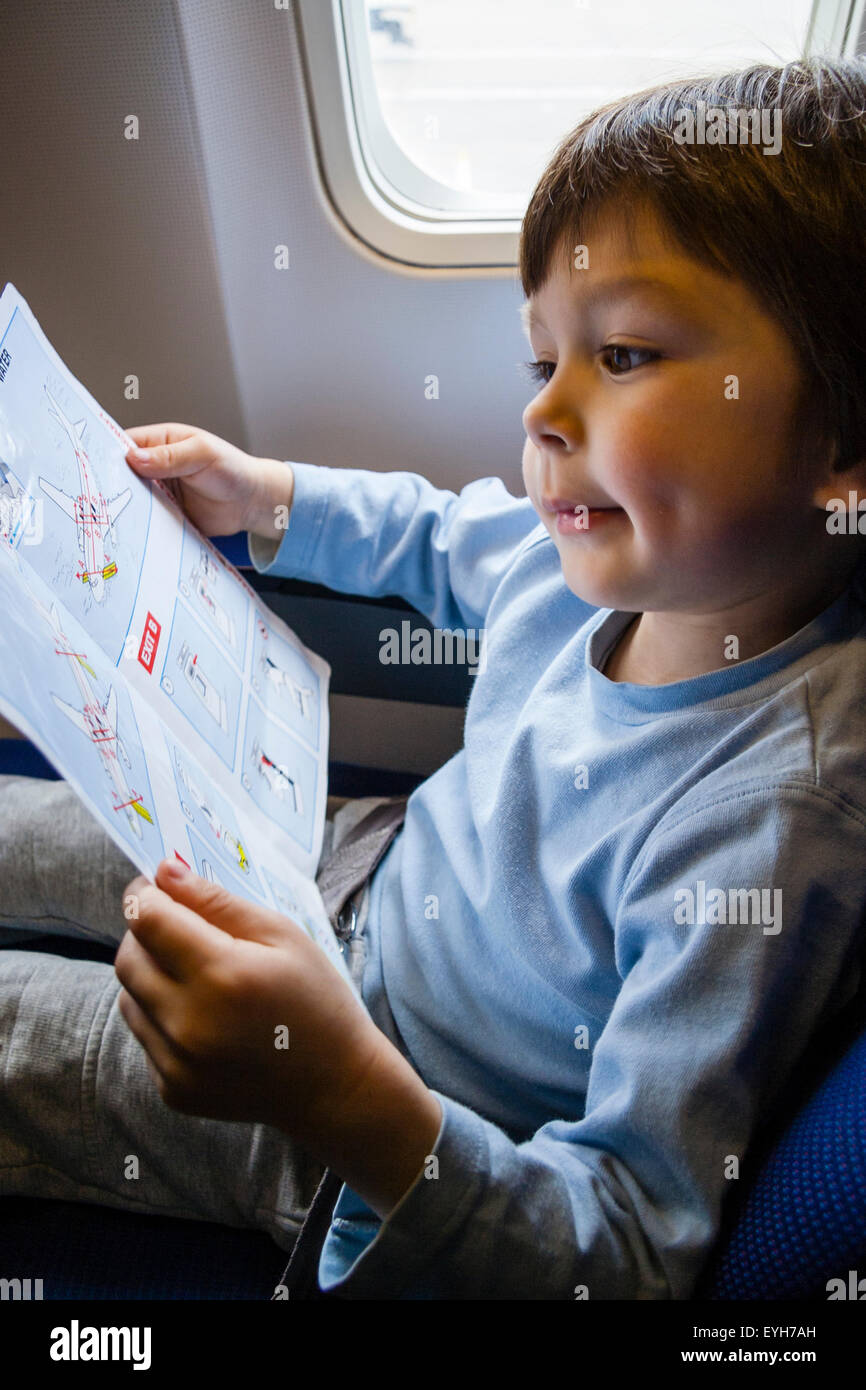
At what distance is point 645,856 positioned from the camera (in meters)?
0.61

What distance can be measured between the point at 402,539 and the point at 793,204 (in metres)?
0.53

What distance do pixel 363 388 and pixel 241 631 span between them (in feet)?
1.27

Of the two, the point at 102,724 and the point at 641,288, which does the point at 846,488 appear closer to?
the point at 641,288

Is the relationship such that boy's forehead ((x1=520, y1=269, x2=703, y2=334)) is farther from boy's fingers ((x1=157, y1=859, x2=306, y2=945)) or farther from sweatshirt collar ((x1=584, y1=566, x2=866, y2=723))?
boy's fingers ((x1=157, y1=859, x2=306, y2=945))

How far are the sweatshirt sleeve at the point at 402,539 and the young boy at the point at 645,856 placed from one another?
270mm

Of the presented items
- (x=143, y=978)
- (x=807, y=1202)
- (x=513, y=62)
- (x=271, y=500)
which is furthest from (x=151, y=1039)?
(x=513, y=62)

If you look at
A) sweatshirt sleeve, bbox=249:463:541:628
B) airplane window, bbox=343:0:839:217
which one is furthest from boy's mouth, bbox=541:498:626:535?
airplane window, bbox=343:0:839:217

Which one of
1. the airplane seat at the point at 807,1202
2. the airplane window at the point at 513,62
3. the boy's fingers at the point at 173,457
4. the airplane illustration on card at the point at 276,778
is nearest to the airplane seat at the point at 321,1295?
the airplane seat at the point at 807,1202

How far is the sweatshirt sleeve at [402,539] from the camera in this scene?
974 mm

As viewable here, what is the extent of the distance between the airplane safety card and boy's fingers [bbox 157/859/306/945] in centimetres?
1

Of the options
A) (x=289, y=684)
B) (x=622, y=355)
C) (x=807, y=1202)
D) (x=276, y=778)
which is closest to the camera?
(x=807, y=1202)

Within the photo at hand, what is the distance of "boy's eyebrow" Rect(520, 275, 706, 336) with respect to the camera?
0.55 metres

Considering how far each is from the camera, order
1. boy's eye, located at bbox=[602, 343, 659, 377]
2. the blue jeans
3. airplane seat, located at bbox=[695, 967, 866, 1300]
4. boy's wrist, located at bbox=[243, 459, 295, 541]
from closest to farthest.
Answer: airplane seat, located at bbox=[695, 967, 866, 1300]
boy's eye, located at bbox=[602, 343, 659, 377]
the blue jeans
boy's wrist, located at bbox=[243, 459, 295, 541]
